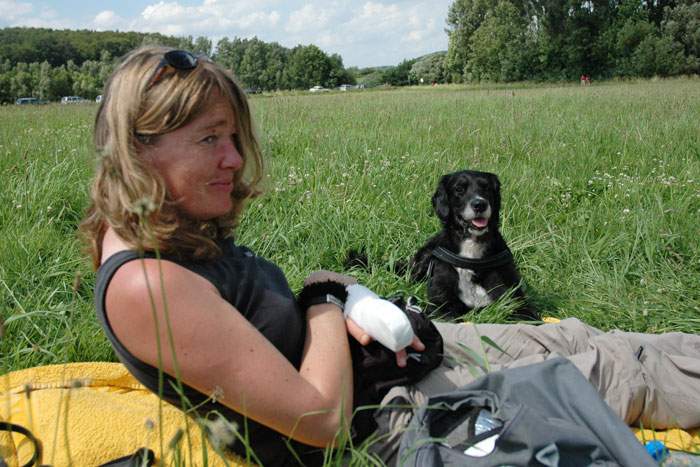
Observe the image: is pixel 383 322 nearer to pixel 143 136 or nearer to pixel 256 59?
pixel 143 136

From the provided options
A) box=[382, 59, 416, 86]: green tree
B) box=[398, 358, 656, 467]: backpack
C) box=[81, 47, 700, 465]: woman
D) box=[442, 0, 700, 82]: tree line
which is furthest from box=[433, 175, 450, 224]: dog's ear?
box=[382, 59, 416, 86]: green tree

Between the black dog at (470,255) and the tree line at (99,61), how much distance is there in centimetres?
148

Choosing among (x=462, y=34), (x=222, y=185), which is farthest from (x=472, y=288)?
(x=462, y=34)

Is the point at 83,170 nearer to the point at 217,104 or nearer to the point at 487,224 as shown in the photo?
the point at 487,224

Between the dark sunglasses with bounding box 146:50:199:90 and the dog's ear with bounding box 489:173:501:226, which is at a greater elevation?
the dark sunglasses with bounding box 146:50:199:90

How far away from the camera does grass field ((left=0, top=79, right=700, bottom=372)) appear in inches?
125

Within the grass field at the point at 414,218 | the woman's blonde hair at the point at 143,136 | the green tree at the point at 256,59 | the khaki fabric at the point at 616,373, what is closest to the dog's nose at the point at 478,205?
the grass field at the point at 414,218

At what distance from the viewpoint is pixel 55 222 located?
398cm

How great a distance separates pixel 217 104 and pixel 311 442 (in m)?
0.93

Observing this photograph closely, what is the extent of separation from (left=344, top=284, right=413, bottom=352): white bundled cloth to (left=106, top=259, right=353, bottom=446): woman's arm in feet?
0.76

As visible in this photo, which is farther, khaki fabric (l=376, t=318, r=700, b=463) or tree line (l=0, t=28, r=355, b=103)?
tree line (l=0, t=28, r=355, b=103)

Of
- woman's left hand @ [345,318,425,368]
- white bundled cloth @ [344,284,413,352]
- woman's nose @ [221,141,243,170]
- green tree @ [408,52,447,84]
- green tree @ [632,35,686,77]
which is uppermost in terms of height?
green tree @ [408,52,447,84]

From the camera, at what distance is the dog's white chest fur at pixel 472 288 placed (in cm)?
346

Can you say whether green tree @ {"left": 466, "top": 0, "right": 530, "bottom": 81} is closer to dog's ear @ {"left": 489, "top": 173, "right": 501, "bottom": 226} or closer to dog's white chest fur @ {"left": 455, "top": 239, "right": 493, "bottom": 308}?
dog's ear @ {"left": 489, "top": 173, "right": 501, "bottom": 226}
